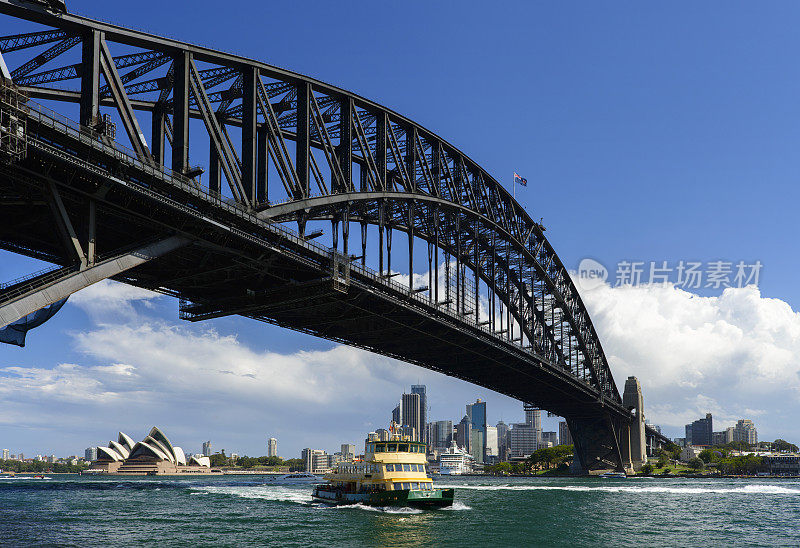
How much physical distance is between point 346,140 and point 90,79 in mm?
28501

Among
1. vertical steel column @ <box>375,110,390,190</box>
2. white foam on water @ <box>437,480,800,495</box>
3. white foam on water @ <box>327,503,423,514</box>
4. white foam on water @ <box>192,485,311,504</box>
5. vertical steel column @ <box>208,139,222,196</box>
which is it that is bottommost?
white foam on water @ <box>437,480,800,495</box>

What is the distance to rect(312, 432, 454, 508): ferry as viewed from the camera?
61094mm

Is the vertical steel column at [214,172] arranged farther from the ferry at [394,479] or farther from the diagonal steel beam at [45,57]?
the ferry at [394,479]

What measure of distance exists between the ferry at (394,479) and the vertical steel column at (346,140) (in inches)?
847

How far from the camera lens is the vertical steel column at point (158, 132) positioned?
153 feet

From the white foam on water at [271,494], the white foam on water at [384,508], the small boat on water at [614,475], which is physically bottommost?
the small boat on water at [614,475]

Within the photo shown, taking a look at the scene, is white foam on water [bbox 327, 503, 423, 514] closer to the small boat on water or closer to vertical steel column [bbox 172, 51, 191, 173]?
vertical steel column [bbox 172, 51, 191, 173]

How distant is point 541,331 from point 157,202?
301ft

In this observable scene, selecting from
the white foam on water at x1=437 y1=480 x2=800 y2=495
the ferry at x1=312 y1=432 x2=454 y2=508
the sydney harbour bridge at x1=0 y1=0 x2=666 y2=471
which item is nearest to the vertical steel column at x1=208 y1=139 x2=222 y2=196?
the sydney harbour bridge at x1=0 y1=0 x2=666 y2=471

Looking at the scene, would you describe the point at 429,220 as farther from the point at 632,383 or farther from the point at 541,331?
the point at 632,383

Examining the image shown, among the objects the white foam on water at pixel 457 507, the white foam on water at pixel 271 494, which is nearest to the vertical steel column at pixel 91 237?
the white foam on water at pixel 457 507

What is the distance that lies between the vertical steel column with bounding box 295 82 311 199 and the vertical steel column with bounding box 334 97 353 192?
20.5 feet

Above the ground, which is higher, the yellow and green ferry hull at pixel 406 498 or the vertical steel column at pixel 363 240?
the vertical steel column at pixel 363 240

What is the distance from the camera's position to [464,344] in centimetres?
9388
